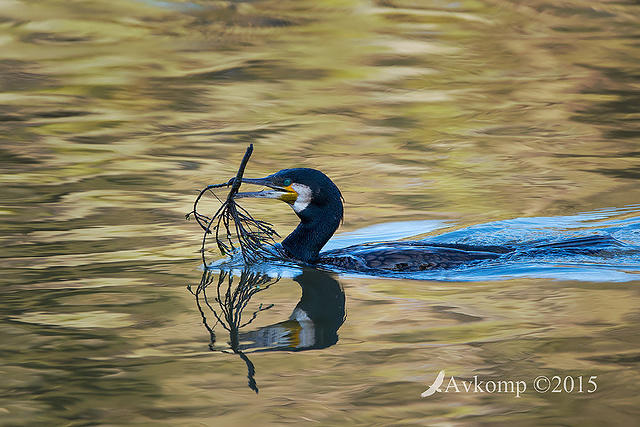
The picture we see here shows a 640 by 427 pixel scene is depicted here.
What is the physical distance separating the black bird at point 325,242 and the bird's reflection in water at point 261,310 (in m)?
0.24

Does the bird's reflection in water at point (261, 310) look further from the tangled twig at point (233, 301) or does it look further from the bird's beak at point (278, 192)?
the bird's beak at point (278, 192)

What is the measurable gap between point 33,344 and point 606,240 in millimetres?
4681

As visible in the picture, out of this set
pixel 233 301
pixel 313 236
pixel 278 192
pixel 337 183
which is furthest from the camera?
pixel 337 183

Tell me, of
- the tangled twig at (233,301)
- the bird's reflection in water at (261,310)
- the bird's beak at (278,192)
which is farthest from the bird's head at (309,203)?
the tangled twig at (233,301)

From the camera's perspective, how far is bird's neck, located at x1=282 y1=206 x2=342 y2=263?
23.6 ft

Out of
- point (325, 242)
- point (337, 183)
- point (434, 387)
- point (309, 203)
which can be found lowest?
point (337, 183)

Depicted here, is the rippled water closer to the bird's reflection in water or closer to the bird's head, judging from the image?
the bird's reflection in water

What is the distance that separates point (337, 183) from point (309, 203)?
2.56 m

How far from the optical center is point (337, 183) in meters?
9.70

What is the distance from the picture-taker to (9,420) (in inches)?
173

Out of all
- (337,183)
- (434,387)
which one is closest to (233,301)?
(434,387)

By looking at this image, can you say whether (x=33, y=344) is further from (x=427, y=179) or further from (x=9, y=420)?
(x=427, y=179)

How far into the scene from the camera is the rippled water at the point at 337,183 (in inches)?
186

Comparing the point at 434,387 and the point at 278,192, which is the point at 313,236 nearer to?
the point at 278,192
